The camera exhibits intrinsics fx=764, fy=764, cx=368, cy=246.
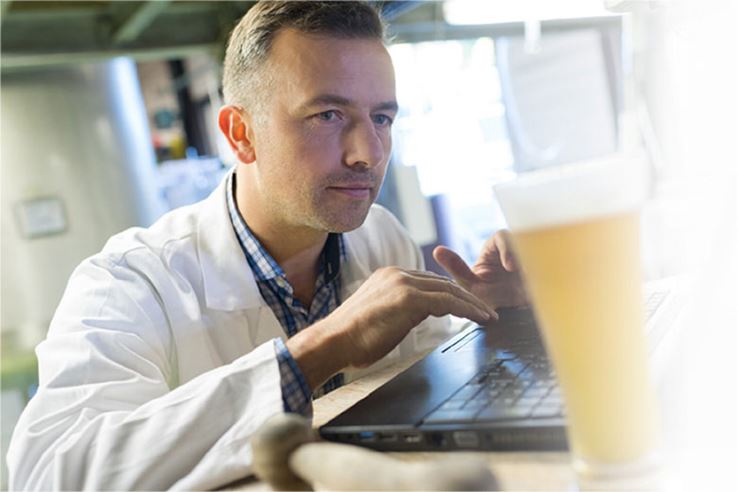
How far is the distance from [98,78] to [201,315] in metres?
2.22

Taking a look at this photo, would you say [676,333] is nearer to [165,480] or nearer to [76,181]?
[165,480]

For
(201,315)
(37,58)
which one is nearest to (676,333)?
(201,315)

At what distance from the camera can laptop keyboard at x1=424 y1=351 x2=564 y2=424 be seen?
1.66ft

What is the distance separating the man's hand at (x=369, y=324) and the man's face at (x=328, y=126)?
0.31m

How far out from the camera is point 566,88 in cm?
477

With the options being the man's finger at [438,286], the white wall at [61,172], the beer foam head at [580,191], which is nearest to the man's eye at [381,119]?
the man's finger at [438,286]

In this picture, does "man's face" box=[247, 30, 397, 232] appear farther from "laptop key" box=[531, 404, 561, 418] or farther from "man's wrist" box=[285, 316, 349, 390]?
"laptop key" box=[531, 404, 561, 418]

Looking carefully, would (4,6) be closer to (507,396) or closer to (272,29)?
(272,29)

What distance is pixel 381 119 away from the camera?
1080 millimetres

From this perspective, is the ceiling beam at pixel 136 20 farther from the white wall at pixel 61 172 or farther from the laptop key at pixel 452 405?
the laptop key at pixel 452 405

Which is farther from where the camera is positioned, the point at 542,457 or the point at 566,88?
the point at 566,88

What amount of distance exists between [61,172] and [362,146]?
209 cm

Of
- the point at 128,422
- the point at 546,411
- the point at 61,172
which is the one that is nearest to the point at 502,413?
the point at 546,411

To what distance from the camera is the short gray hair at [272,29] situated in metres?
1.08
